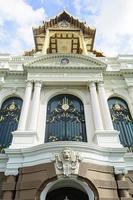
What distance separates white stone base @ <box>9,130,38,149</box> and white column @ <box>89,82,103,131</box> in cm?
346

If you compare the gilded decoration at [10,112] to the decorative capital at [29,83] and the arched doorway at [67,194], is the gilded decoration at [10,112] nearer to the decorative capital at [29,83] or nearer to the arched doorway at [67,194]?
the decorative capital at [29,83]

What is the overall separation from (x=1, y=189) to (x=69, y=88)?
8404mm

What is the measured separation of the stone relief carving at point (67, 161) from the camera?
10.5 meters

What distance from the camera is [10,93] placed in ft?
56.4

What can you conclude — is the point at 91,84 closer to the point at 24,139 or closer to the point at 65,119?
the point at 65,119

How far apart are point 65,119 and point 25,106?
101 inches

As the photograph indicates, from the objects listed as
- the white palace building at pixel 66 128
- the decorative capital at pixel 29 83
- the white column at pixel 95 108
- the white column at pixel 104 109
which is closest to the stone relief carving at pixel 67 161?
the white palace building at pixel 66 128

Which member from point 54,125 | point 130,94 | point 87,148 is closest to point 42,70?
point 54,125

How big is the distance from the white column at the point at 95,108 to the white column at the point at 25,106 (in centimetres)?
394

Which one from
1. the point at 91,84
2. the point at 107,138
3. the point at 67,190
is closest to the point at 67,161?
the point at 67,190

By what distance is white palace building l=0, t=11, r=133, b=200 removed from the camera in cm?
1058

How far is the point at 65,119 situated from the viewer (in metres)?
15.5

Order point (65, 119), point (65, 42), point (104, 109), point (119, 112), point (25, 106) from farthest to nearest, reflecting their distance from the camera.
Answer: point (65, 42) → point (119, 112) → point (65, 119) → point (25, 106) → point (104, 109)

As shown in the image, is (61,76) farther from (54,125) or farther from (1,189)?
(1,189)
